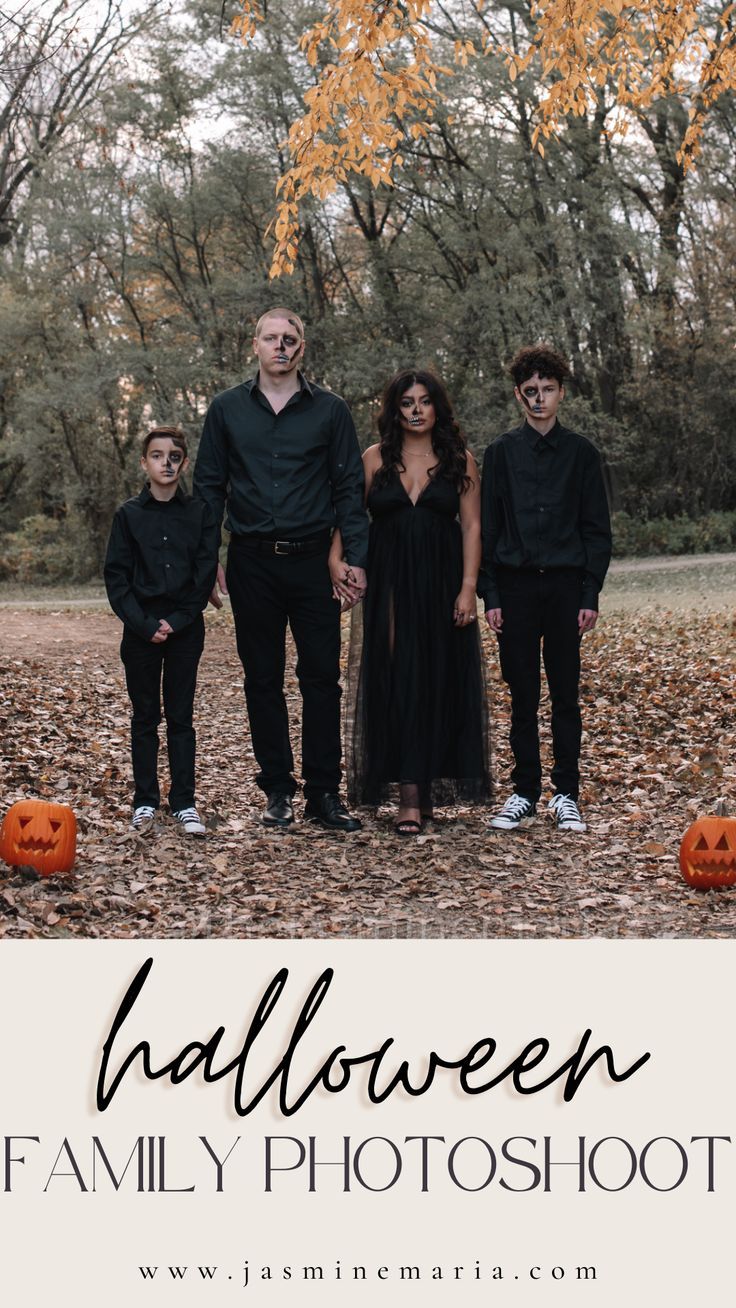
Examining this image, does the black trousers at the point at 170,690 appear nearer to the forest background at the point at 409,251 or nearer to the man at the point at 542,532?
the man at the point at 542,532

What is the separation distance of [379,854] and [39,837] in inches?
53.2

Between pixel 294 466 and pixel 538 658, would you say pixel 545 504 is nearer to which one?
pixel 538 658

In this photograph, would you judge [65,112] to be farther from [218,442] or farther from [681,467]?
[218,442]

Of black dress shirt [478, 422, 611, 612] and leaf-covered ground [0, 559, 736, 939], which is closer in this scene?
leaf-covered ground [0, 559, 736, 939]

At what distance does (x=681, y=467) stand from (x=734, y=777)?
20.5m

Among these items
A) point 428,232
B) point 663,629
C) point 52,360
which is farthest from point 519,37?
point 663,629

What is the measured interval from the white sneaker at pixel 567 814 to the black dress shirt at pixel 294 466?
1421mm

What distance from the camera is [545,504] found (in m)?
5.66

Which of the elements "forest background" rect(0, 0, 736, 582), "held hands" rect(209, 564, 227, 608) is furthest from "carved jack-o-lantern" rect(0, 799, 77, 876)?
"forest background" rect(0, 0, 736, 582)

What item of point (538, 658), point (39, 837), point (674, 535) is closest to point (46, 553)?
point (674, 535)

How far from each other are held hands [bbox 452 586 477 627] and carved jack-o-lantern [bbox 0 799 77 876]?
1.79m

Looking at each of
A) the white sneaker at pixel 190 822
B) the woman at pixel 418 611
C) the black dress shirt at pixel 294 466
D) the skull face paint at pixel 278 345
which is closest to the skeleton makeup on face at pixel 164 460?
the black dress shirt at pixel 294 466

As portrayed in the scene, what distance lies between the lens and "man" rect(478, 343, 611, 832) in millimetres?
5652

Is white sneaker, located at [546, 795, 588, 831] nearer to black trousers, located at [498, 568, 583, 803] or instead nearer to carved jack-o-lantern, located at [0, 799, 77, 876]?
black trousers, located at [498, 568, 583, 803]
